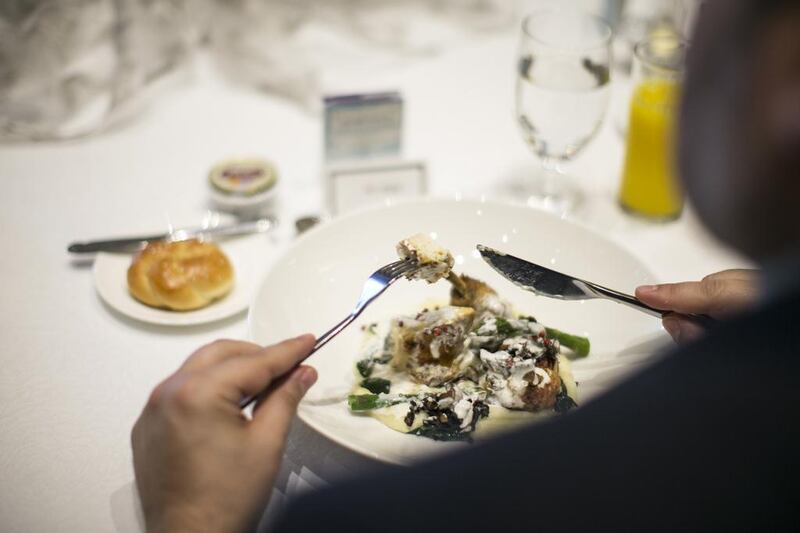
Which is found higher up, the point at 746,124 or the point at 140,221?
the point at 746,124

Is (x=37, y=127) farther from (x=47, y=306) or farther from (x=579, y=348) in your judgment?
(x=579, y=348)

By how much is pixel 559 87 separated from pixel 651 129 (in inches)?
7.5

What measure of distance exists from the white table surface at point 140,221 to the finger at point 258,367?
225mm

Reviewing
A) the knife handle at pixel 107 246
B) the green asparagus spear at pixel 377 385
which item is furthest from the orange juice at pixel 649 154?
Result: the knife handle at pixel 107 246

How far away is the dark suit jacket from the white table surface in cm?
20

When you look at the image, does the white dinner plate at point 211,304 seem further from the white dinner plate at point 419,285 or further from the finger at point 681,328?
the finger at point 681,328

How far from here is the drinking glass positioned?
1.45 meters

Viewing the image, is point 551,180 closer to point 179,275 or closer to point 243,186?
point 243,186

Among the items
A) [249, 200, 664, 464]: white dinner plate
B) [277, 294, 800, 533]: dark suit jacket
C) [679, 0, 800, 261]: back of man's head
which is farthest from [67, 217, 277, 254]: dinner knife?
[679, 0, 800, 261]: back of man's head

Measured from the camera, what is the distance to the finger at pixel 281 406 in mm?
854

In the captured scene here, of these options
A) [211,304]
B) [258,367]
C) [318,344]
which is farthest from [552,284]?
[211,304]

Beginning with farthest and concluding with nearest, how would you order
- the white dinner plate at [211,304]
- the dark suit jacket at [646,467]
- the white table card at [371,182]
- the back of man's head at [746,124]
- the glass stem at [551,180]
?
the glass stem at [551,180] → the white table card at [371,182] → the white dinner plate at [211,304] → the dark suit jacket at [646,467] → the back of man's head at [746,124]

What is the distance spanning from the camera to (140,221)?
1.55 metres

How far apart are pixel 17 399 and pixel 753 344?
1.03 meters
